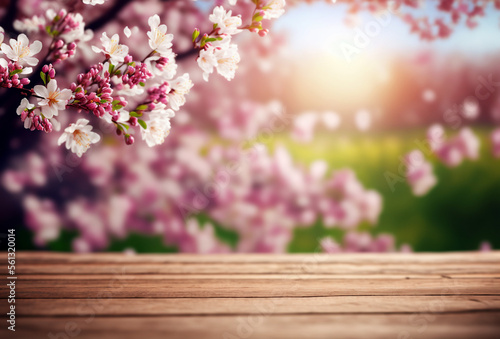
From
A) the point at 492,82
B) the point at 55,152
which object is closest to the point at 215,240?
the point at 55,152

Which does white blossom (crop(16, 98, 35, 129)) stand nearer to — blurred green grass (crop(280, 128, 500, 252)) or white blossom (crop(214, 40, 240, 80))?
white blossom (crop(214, 40, 240, 80))

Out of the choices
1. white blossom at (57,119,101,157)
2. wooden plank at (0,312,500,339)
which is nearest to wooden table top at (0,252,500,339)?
wooden plank at (0,312,500,339)

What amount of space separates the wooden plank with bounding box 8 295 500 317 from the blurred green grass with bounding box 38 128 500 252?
867 millimetres

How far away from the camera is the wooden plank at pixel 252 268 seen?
132 centimetres

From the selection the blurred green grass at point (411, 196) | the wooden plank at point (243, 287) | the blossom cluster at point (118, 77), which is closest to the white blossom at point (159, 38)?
the blossom cluster at point (118, 77)

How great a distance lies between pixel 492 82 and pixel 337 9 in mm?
802

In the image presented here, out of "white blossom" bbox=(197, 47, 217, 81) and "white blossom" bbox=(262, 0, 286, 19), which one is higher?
"white blossom" bbox=(262, 0, 286, 19)

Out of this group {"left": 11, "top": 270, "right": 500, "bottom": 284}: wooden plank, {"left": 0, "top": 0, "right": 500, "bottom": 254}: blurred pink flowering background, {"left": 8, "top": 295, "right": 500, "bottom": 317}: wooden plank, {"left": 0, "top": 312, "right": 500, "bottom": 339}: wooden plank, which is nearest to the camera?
{"left": 0, "top": 312, "right": 500, "bottom": 339}: wooden plank

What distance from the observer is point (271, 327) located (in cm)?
87

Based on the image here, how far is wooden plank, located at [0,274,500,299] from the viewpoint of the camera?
3.54 feet

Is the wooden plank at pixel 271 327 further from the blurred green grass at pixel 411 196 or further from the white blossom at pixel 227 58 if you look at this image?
the blurred green grass at pixel 411 196

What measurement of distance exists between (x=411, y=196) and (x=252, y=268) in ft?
3.10

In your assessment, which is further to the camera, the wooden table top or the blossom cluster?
the blossom cluster

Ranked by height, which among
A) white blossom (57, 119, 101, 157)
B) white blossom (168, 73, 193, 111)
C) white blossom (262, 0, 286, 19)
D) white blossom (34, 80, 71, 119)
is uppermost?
white blossom (262, 0, 286, 19)
